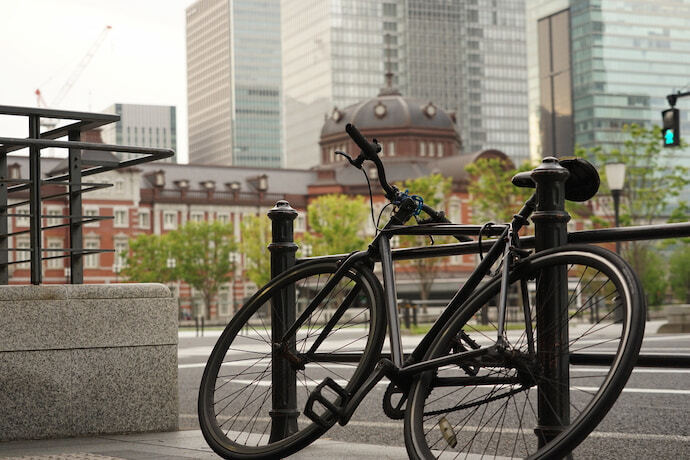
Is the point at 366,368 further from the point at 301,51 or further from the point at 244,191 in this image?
the point at 301,51

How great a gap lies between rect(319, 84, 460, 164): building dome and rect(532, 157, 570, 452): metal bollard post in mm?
88589

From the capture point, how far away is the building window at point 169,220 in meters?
83.8

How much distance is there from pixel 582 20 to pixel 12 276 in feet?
234

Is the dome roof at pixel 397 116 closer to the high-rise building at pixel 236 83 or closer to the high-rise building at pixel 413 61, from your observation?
the high-rise building at pixel 413 61

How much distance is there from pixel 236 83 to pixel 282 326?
561 feet

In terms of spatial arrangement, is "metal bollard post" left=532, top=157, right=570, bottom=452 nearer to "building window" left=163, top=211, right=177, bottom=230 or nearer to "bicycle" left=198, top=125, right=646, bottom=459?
"bicycle" left=198, top=125, right=646, bottom=459

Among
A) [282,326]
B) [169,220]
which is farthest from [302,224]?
[282,326]

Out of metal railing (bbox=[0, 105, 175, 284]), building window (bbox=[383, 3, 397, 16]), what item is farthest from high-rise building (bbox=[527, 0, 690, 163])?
metal railing (bbox=[0, 105, 175, 284])

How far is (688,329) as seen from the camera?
2020 cm

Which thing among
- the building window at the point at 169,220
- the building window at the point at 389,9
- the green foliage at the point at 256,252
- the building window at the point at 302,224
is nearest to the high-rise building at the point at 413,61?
the building window at the point at 389,9

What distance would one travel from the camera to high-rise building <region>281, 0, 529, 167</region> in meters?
136

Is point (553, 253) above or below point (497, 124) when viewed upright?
below

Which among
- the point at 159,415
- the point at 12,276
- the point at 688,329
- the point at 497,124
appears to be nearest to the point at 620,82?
the point at 497,124

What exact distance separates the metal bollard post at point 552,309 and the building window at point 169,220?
81480mm
